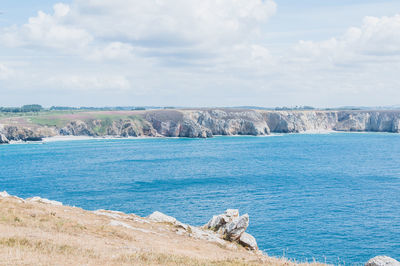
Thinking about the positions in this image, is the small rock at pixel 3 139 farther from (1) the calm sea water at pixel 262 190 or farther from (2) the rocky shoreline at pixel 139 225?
(2) the rocky shoreline at pixel 139 225

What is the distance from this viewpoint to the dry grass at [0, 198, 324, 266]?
17016 millimetres

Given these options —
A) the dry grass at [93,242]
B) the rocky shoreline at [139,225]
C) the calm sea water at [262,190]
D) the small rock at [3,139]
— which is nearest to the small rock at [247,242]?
the rocky shoreline at [139,225]

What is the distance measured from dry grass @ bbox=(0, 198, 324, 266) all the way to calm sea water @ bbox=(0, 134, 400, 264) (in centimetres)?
1850

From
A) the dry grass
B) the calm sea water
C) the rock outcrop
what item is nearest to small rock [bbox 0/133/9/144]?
the calm sea water

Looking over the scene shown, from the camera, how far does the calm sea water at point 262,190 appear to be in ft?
149

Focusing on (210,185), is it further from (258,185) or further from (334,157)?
(334,157)

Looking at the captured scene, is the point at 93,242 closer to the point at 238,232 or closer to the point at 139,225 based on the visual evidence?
the point at 139,225

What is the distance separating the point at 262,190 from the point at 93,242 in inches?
2221

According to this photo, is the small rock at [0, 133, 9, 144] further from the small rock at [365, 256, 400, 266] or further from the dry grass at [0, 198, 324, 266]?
the small rock at [365, 256, 400, 266]

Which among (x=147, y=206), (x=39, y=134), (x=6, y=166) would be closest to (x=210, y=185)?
(x=147, y=206)

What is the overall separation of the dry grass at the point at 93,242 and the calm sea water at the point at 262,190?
1850 cm

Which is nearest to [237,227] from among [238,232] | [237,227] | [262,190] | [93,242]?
[237,227]

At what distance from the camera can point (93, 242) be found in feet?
70.1

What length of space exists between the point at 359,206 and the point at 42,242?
54.4 meters
